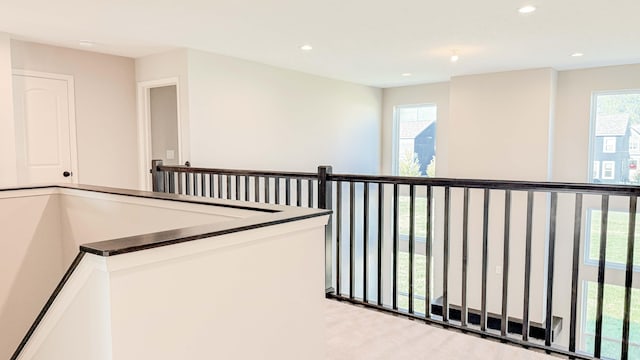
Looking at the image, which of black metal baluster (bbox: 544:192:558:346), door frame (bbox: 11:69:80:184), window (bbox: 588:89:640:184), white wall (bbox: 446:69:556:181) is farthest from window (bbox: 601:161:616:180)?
door frame (bbox: 11:69:80:184)

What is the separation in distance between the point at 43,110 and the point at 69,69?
0.57m

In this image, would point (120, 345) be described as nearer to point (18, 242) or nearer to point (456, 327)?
point (456, 327)

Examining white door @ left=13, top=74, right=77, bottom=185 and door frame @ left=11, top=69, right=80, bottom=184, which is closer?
white door @ left=13, top=74, right=77, bottom=185

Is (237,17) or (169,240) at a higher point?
(237,17)

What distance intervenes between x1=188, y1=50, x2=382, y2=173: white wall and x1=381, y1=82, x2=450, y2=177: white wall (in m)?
0.27

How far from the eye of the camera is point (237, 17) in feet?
13.0

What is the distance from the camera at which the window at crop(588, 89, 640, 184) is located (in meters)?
6.27

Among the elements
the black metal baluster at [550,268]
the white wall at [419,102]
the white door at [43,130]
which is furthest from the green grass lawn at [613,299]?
the white door at [43,130]

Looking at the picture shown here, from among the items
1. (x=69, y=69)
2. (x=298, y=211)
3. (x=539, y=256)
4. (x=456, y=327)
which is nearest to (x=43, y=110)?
(x=69, y=69)

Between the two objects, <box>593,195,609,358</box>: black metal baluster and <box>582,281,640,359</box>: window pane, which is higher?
<box>593,195,609,358</box>: black metal baluster

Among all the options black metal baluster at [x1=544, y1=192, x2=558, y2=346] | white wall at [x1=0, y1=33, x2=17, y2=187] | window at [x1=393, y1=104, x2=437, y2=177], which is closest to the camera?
black metal baluster at [x1=544, y1=192, x2=558, y2=346]

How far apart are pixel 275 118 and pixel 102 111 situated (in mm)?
2234

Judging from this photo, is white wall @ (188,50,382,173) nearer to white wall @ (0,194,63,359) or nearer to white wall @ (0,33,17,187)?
white wall @ (0,33,17,187)

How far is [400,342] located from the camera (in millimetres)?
2549
